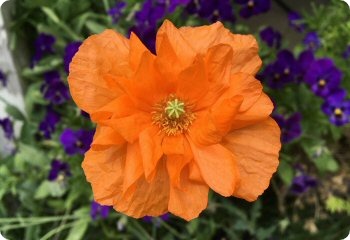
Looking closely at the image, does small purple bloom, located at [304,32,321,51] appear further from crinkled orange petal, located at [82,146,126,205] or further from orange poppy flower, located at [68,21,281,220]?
crinkled orange petal, located at [82,146,126,205]

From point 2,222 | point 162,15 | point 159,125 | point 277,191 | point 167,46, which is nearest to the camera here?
point 167,46

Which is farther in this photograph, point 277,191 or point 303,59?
point 277,191

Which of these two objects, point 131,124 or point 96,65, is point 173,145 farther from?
point 96,65

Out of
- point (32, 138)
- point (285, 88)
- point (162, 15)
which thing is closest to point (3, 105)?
point (32, 138)

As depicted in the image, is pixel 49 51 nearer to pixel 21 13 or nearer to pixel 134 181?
pixel 21 13

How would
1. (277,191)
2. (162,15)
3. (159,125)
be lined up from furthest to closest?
(277,191) → (162,15) → (159,125)

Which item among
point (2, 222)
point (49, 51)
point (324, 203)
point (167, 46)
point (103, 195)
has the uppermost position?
point (167, 46)

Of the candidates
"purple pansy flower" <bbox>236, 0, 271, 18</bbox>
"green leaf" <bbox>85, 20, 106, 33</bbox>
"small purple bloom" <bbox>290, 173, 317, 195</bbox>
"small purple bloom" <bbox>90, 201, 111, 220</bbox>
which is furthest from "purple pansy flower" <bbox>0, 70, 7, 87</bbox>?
"small purple bloom" <bbox>290, 173, 317, 195</bbox>

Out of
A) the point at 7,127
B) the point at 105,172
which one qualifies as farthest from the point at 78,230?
the point at 105,172
